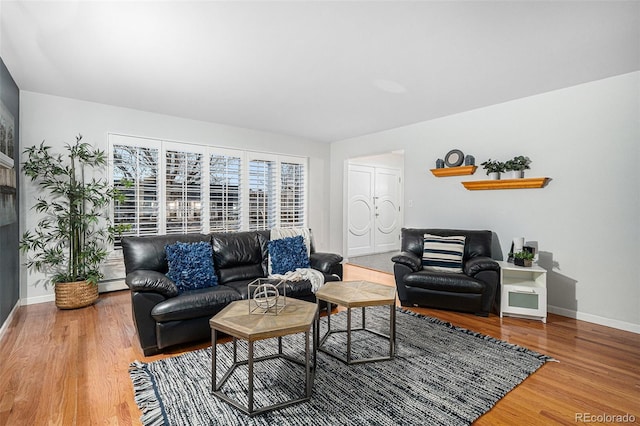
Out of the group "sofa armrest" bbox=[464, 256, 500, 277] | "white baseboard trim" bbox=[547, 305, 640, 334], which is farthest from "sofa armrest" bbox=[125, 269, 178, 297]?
"white baseboard trim" bbox=[547, 305, 640, 334]

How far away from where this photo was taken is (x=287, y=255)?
3.59m

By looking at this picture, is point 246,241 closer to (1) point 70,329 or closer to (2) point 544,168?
(1) point 70,329

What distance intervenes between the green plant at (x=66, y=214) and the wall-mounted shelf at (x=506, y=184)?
15.1 feet

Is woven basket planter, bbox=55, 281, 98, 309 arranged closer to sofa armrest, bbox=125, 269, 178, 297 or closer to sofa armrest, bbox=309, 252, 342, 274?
sofa armrest, bbox=125, 269, 178, 297

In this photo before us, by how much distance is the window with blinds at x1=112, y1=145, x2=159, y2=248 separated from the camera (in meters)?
4.31

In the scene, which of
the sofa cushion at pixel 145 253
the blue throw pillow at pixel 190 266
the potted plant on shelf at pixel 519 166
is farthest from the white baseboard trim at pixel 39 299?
the potted plant on shelf at pixel 519 166

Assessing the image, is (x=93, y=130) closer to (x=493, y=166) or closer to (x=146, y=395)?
(x=146, y=395)

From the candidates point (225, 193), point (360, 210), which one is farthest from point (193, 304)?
point (360, 210)

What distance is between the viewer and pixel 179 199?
4.79 meters

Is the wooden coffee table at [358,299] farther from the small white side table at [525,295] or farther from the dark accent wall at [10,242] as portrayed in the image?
the dark accent wall at [10,242]

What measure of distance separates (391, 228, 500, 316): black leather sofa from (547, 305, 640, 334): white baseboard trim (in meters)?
0.66

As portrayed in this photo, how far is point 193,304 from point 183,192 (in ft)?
8.74

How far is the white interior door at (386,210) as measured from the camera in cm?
782

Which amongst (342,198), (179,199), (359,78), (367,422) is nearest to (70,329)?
(179,199)
